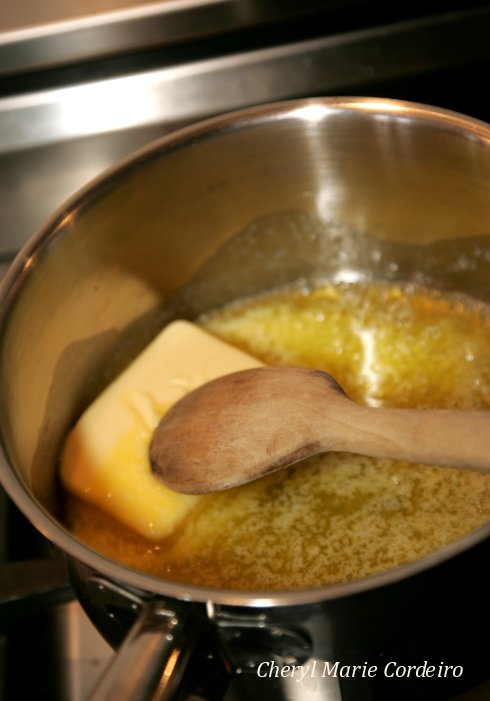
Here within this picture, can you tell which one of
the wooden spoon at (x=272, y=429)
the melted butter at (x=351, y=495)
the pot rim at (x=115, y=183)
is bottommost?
the melted butter at (x=351, y=495)

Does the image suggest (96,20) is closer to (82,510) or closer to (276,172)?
(276,172)

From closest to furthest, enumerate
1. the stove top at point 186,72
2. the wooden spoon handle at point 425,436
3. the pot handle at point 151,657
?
the pot handle at point 151,657 → the wooden spoon handle at point 425,436 → the stove top at point 186,72

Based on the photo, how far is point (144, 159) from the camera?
0.92m

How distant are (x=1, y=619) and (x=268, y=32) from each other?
2.63 feet

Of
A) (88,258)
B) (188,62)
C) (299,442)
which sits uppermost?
(188,62)

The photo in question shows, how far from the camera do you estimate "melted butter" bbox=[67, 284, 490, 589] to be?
0.83 meters

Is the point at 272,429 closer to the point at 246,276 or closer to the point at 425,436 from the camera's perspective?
the point at 425,436

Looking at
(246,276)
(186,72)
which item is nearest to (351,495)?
(246,276)

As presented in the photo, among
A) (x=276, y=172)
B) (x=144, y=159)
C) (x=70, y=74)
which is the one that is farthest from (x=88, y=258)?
(x=70, y=74)

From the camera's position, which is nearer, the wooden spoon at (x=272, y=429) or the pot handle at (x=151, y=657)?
the pot handle at (x=151, y=657)

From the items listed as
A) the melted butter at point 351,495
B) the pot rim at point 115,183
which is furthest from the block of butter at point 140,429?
the pot rim at point 115,183

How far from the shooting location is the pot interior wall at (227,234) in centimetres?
89

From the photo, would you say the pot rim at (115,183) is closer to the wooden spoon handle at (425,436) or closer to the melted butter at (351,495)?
the wooden spoon handle at (425,436)

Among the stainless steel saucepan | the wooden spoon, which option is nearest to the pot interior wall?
the stainless steel saucepan
